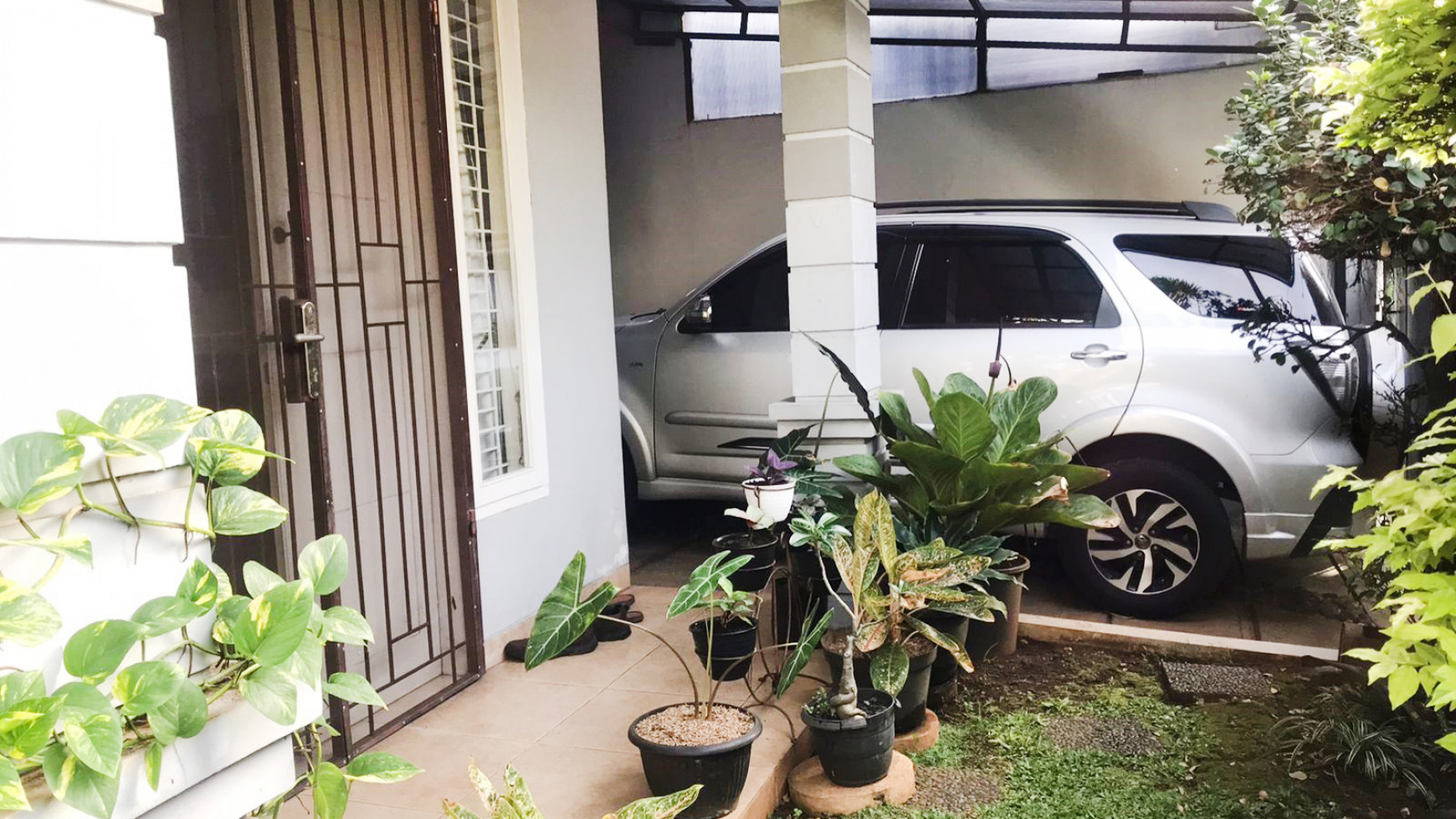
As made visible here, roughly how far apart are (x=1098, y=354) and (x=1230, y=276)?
63 cm

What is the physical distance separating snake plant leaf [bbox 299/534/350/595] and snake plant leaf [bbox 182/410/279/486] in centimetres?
16

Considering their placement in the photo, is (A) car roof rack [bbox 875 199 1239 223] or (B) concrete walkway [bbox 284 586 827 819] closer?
(B) concrete walkway [bbox 284 586 827 819]

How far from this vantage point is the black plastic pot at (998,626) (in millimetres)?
3662

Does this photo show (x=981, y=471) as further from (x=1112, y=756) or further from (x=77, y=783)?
(x=77, y=783)

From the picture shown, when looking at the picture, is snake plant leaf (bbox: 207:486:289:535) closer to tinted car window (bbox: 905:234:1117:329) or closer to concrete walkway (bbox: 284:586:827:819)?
concrete walkway (bbox: 284:586:827:819)

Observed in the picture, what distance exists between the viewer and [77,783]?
43.8 inches

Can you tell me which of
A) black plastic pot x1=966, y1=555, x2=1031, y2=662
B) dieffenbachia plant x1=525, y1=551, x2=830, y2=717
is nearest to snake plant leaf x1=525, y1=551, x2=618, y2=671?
dieffenbachia plant x1=525, y1=551, x2=830, y2=717

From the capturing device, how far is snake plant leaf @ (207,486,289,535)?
1377 mm

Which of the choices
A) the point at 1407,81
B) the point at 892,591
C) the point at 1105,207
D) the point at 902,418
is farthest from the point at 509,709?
the point at 1105,207

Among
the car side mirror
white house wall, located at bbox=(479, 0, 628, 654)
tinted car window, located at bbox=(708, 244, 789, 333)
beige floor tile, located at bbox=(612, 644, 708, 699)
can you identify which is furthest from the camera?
the car side mirror

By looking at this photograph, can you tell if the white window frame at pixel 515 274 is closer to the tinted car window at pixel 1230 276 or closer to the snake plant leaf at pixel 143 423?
the snake plant leaf at pixel 143 423

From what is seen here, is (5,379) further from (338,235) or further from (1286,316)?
(1286,316)

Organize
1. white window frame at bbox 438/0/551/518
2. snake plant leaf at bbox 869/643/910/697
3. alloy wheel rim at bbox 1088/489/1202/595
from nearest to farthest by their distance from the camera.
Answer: snake plant leaf at bbox 869/643/910/697
white window frame at bbox 438/0/551/518
alloy wheel rim at bbox 1088/489/1202/595

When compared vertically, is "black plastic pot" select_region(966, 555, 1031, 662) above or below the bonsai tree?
below
